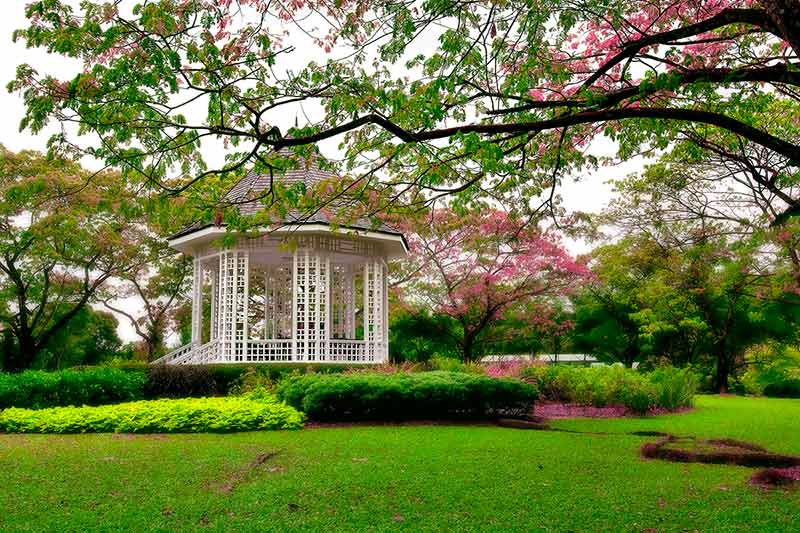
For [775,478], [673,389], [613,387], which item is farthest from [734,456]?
[673,389]

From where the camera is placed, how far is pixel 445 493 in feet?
18.7

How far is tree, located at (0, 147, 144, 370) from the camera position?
1872cm

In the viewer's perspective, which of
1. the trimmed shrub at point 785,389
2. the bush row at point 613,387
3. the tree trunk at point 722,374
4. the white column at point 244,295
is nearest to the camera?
the bush row at point 613,387

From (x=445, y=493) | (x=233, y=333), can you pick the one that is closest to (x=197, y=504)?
(x=445, y=493)

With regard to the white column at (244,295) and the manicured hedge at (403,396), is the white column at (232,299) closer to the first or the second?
the white column at (244,295)

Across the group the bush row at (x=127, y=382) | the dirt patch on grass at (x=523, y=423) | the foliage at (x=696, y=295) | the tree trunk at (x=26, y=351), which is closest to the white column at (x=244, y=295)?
the bush row at (x=127, y=382)

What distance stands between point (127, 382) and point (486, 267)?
12.1 m

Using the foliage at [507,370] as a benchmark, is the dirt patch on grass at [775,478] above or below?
below

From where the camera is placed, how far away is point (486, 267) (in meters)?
21.8

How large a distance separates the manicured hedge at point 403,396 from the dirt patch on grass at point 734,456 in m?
2.81

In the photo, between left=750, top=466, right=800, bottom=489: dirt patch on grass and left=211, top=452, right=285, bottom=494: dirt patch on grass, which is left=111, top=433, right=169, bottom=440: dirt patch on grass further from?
left=750, top=466, right=800, bottom=489: dirt patch on grass

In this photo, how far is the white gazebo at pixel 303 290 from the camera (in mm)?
16203

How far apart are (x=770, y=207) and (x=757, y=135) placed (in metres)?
10.5

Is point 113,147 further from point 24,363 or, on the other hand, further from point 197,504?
point 24,363
